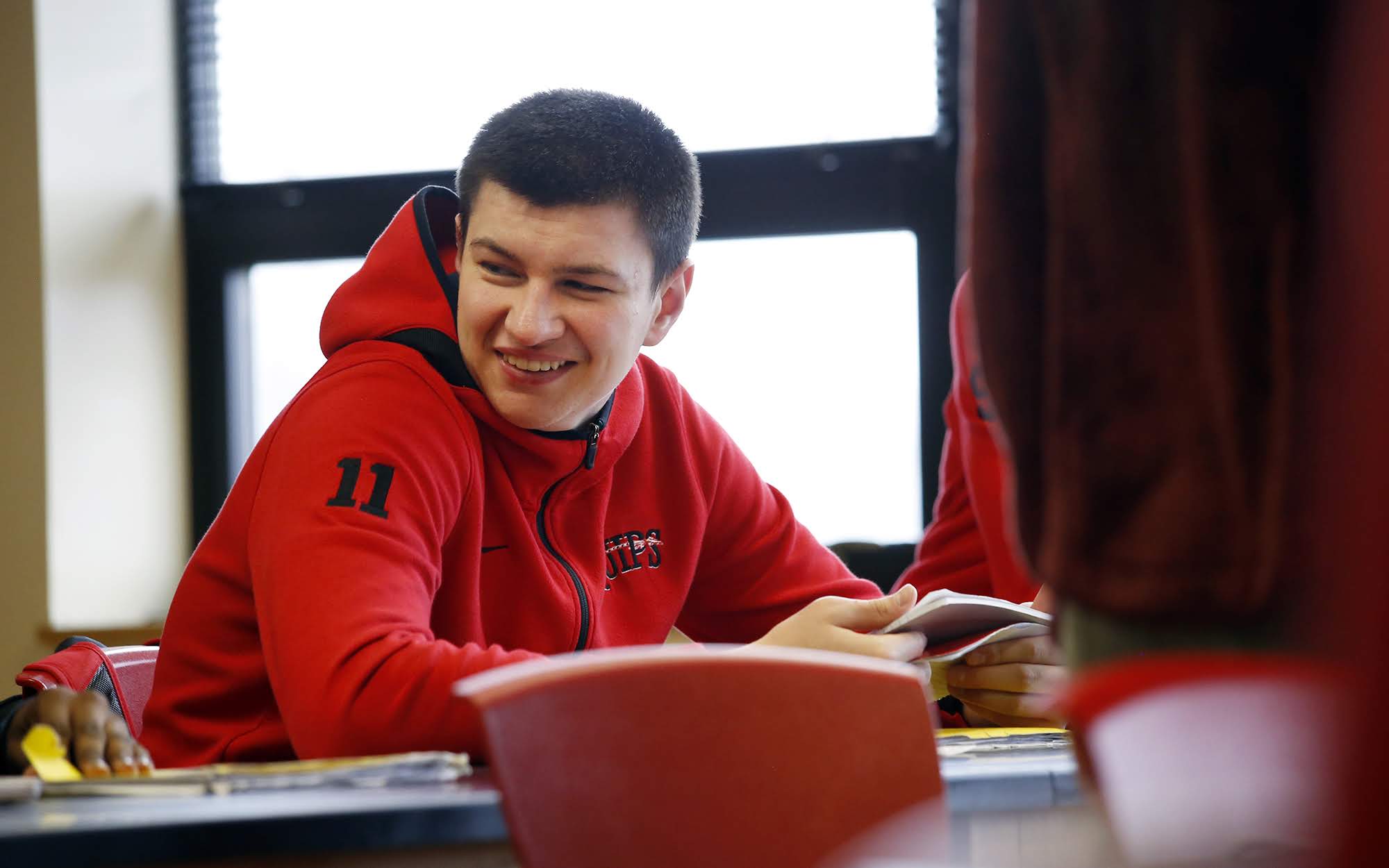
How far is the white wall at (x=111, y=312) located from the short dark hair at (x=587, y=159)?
1593 mm

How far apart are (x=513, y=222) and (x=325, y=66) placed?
187 centimetres

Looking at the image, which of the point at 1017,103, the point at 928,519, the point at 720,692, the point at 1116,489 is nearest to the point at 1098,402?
the point at 1116,489

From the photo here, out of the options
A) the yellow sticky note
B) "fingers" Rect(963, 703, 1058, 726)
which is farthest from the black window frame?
the yellow sticky note

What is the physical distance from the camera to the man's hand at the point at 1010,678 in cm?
137

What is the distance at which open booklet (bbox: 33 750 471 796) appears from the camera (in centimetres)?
91

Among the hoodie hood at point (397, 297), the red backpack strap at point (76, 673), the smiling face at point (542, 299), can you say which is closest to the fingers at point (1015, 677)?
the smiling face at point (542, 299)

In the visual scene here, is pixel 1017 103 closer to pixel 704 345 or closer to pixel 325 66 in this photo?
pixel 704 345

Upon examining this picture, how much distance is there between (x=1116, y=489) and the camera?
514 mm

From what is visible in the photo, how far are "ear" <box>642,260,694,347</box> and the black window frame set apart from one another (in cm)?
122

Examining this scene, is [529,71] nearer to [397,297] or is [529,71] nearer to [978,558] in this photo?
[397,297]

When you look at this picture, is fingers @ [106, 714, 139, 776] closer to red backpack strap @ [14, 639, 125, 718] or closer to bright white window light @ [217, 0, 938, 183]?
red backpack strap @ [14, 639, 125, 718]

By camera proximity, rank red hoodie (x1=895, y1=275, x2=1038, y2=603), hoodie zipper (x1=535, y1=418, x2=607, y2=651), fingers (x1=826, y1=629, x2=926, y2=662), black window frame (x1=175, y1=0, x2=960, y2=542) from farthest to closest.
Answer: black window frame (x1=175, y1=0, x2=960, y2=542)
red hoodie (x1=895, y1=275, x2=1038, y2=603)
hoodie zipper (x1=535, y1=418, x2=607, y2=651)
fingers (x1=826, y1=629, x2=926, y2=662)

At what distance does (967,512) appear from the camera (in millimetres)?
1868

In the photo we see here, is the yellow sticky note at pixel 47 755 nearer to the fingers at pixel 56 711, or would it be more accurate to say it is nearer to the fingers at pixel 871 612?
the fingers at pixel 56 711
